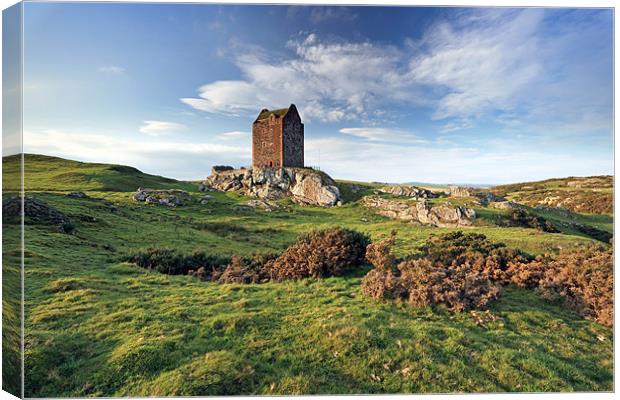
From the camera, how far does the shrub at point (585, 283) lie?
Answer: 405 inches

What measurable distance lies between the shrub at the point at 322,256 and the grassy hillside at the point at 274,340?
0.51 m

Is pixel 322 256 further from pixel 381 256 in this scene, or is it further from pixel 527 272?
pixel 527 272

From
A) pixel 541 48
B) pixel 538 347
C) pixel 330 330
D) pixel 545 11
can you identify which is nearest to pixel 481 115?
pixel 541 48

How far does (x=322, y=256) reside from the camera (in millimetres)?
12531

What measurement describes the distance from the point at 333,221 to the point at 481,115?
1213 centimetres

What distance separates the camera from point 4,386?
884 centimetres

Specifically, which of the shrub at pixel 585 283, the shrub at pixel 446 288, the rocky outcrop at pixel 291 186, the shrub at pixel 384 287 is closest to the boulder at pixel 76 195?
the rocky outcrop at pixel 291 186

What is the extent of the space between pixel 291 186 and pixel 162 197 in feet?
38.2

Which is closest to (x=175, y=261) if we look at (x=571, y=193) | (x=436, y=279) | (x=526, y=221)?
(x=436, y=279)

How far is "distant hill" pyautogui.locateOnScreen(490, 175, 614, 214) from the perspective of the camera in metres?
13.4

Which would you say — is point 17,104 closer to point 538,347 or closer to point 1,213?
point 1,213

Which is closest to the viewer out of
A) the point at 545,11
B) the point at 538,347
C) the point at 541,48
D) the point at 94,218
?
the point at 538,347

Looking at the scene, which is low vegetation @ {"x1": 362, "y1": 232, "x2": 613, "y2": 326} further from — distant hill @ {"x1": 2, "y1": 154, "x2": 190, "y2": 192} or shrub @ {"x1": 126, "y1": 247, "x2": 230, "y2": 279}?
distant hill @ {"x1": 2, "y1": 154, "x2": 190, "y2": 192}

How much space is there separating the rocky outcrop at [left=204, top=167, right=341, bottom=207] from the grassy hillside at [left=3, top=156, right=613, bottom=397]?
1782cm
